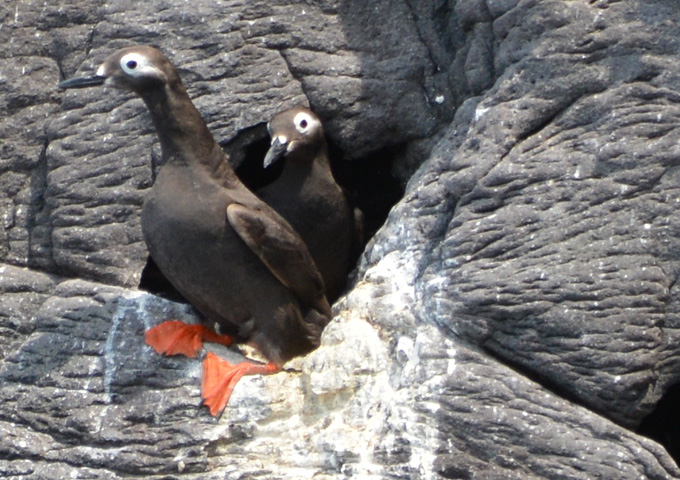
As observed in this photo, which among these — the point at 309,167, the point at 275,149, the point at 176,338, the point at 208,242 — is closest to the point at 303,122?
the point at 275,149

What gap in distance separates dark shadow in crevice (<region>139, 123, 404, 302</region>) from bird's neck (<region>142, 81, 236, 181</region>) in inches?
26.3

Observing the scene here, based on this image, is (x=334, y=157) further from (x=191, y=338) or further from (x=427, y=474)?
(x=427, y=474)

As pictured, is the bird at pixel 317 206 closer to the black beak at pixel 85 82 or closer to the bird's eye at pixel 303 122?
the bird's eye at pixel 303 122

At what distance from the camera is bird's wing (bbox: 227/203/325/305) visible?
5953 millimetres

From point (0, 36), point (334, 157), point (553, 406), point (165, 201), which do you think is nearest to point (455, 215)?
point (553, 406)

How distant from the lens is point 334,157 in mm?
7301

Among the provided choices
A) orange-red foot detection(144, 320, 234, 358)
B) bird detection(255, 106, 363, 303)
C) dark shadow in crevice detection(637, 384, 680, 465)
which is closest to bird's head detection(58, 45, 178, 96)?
bird detection(255, 106, 363, 303)

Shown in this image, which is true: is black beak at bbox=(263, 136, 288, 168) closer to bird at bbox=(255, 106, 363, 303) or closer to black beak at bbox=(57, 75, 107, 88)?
bird at bbox=(255, 106, 363, 303)

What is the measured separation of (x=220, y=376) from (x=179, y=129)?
121 centimetres

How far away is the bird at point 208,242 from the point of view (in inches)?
232

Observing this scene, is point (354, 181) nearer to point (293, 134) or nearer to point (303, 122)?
point (303, 122)

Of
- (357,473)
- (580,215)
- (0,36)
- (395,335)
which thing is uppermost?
(0,36)

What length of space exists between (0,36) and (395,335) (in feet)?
9.01

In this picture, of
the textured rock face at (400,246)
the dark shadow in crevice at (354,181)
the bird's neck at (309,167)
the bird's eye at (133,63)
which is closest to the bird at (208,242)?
the bird's eye at (133,63)
